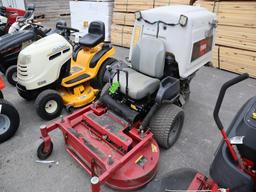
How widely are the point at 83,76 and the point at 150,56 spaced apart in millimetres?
1100

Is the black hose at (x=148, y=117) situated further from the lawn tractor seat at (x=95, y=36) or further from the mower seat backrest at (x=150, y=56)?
the lawn tractor seat at (x=95, y=36)

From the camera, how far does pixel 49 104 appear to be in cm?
249

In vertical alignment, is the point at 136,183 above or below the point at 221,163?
below

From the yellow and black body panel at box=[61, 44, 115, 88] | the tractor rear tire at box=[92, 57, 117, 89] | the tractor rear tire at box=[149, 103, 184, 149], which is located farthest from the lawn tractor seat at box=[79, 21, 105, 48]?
the tractor rear tire at box=[149, 103, 184, 149]

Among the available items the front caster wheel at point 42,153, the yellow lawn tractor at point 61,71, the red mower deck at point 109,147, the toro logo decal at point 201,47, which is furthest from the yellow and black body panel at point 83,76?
the toro logo decal at point 201,47

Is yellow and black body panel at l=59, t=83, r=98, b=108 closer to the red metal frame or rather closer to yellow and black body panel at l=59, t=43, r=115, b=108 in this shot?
yellow and black body panel at l=59, t=43, r=115, b=108

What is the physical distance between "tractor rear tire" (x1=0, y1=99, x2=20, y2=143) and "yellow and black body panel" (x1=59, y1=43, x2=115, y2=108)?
62cm

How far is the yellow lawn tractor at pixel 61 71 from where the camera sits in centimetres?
235

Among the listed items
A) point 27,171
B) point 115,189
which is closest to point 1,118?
point 27,171

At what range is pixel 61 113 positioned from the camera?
2.69 metres

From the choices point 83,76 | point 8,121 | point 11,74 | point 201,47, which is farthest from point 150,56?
point 11,74

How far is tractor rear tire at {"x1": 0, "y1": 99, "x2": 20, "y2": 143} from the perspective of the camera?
82.9 inches

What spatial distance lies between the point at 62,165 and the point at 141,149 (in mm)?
759

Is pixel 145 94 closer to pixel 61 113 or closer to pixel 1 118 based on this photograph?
pixel 61 113
